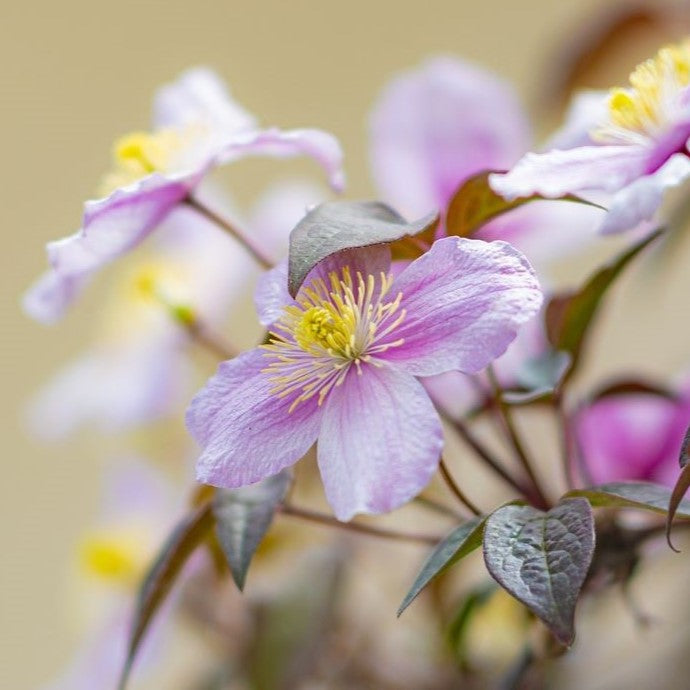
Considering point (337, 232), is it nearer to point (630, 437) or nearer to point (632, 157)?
point (632, 157)

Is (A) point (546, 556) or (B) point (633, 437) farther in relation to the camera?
(B) point (633, 437)

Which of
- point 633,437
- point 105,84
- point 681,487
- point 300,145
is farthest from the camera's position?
point 105,84

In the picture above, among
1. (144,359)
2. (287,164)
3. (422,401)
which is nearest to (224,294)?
(144,359)

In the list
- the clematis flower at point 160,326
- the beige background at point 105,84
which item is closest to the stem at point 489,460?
the clematis flower at point 160,326

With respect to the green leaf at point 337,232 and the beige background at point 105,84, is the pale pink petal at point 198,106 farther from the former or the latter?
the beige background at point 105,84

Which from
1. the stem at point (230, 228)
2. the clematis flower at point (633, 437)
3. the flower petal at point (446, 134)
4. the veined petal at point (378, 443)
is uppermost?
the stem at point (230, 228)

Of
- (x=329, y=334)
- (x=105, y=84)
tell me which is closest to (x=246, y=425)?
(x=329, y=334)
